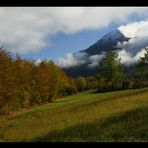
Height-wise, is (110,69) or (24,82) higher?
(110,69)

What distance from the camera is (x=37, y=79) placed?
79688 millimetres

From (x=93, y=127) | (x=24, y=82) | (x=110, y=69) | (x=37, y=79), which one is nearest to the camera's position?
(x=93, y=127)

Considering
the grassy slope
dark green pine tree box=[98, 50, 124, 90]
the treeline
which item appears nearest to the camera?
the grassy slope

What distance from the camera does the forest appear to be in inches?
2117

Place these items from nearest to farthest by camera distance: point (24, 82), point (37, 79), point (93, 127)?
point (93, 127)
point (24, 82)
point (37, 79)

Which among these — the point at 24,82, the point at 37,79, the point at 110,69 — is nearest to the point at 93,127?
the point at 24,82

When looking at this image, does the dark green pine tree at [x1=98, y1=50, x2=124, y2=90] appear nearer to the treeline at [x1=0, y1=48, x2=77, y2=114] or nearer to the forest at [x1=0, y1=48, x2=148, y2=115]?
the forest at [x1=0, y1=48, x2=148, y2=115]

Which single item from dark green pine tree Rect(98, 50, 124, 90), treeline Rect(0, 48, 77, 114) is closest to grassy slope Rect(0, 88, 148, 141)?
treeline Rect(0, 48, 77, 114)

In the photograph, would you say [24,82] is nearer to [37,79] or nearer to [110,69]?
[37,79]
